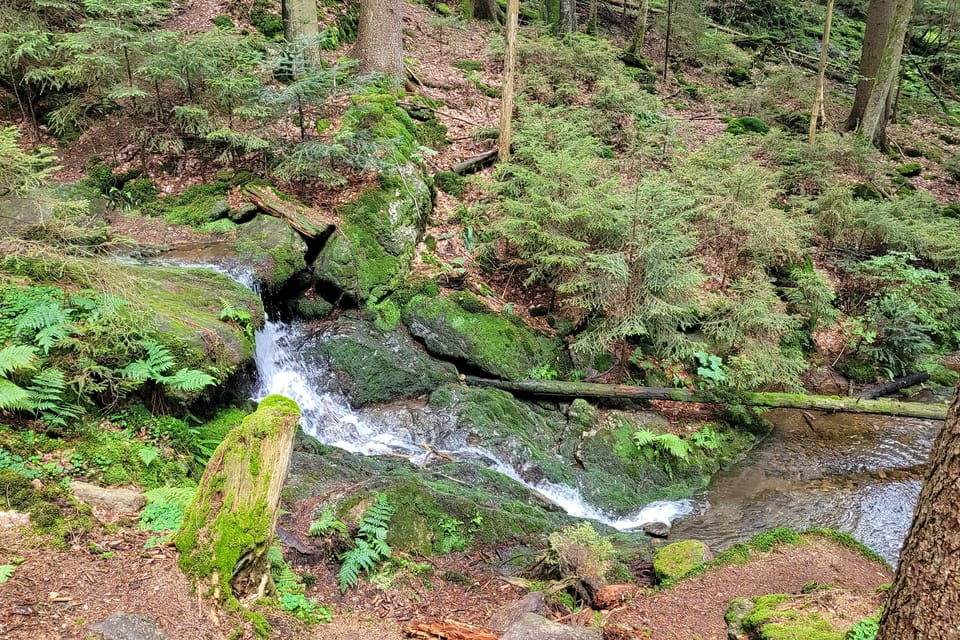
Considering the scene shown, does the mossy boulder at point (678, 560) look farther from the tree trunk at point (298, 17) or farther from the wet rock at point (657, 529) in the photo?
the tree trunk at point (298, 17)

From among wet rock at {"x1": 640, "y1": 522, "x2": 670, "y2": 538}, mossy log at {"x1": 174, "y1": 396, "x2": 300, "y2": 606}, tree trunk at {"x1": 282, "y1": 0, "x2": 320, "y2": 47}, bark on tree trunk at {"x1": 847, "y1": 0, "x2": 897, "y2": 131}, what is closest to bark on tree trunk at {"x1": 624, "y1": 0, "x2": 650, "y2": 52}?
bark on tree trunk at {"x1": 847, "y1": 0, "x2": 897, "y2": 131}

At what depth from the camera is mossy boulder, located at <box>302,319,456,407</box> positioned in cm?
793

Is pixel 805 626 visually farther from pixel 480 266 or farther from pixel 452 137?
pixel 452 137

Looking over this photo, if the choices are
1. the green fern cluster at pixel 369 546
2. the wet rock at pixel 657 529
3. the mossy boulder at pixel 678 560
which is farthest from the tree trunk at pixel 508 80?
the mossy boulder at pixel 678 560

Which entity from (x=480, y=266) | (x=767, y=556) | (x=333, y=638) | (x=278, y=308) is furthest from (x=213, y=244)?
Answer: (x=767, y=556)

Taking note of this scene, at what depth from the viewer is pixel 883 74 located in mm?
14992

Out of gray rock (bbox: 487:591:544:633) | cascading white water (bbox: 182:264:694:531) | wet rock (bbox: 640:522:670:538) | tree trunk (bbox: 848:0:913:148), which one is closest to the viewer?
gray rock (bbox: 487:591:544:633)

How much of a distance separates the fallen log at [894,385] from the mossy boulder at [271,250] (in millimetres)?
10994

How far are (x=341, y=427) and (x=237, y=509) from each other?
426cm

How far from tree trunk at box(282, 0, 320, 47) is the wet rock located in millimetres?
11441

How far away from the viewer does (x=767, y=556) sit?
4.91m

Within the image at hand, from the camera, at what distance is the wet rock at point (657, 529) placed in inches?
259

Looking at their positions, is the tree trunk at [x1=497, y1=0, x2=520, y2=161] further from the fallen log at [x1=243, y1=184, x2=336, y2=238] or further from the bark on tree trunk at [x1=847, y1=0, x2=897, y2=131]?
the bark on tree trunk at [x1=847, y1=0, x2=897, y2=131]

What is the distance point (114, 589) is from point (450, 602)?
2.63 metres
